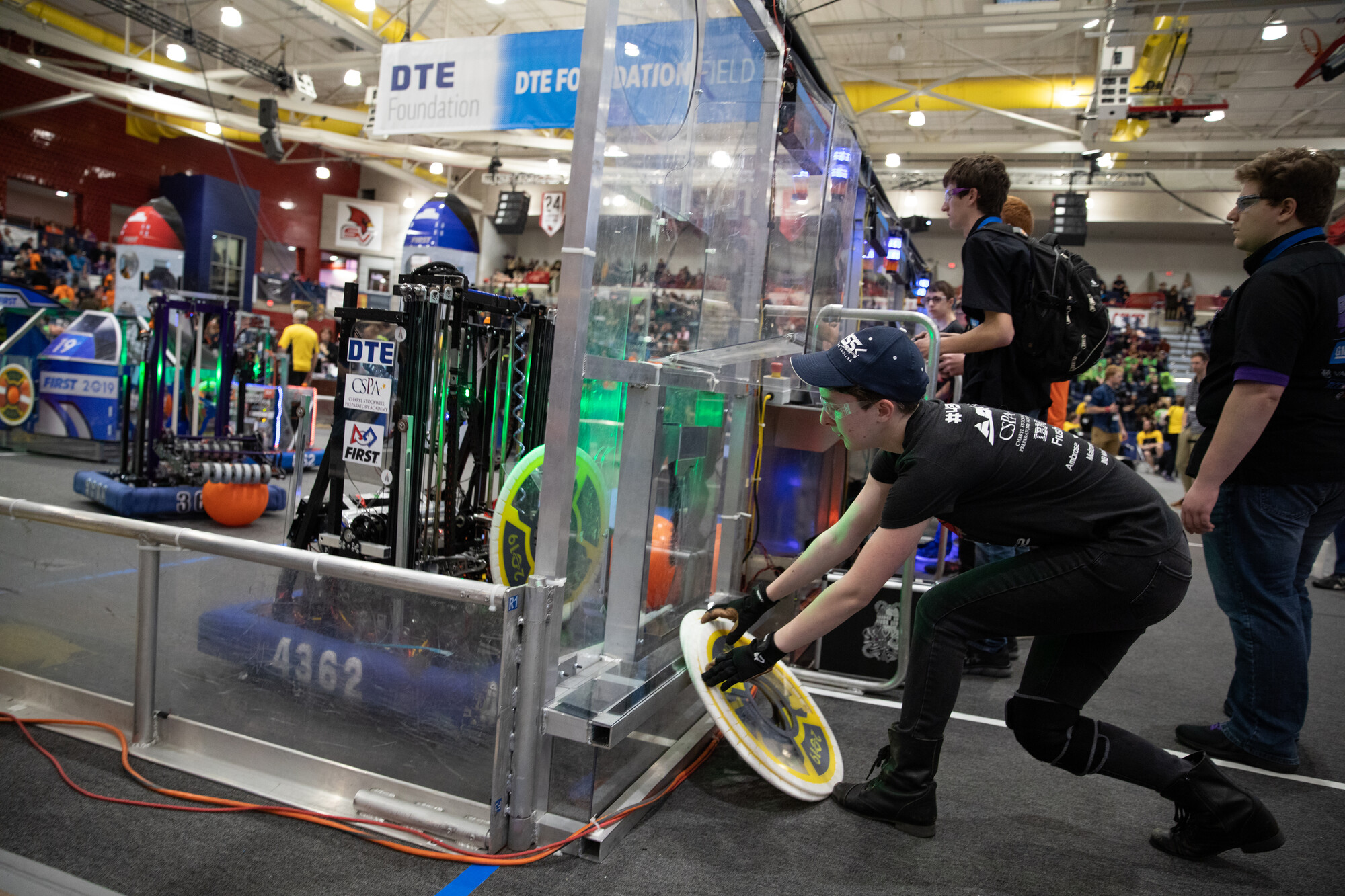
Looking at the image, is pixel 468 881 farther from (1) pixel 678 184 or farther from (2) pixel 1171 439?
(2) pixel 1171 439

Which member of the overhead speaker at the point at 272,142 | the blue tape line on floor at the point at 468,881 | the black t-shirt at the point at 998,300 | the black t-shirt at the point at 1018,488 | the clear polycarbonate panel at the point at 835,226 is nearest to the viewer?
the blue tape line on floor at the point at 468,881

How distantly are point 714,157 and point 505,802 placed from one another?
2017 millimetres

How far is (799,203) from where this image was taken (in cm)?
362

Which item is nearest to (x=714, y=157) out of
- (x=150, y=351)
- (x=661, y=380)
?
(x=661, y=380)

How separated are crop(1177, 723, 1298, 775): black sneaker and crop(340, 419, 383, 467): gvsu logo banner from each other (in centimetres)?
282

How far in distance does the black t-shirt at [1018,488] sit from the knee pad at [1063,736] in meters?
0.39

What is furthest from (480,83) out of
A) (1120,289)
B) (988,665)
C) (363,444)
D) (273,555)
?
(1120,289)

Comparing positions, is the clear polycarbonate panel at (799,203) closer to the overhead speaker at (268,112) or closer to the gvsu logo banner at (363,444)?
the gvsu logo banner at (363,444)

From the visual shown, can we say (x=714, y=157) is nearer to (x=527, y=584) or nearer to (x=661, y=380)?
(x=661, y=380)

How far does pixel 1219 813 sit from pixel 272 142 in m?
13.3

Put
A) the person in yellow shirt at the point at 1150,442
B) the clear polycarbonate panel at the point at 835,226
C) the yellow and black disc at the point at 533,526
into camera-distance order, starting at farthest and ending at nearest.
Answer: the person in yellow shirt at the point at 1150,442 → the clear polycarbonate panel at the point at 835,226 → the yellow and black disc at the point at 533,526

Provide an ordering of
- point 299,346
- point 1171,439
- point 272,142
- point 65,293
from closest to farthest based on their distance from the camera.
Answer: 1. point 299,346
2. point 272,142
3. point 65,293
4. point 1171,439

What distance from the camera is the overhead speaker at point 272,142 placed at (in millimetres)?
11984

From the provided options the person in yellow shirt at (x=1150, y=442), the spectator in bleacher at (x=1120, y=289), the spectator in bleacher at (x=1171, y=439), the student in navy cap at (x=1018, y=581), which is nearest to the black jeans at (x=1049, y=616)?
the student in navy cap at (x=1018, y=581)
